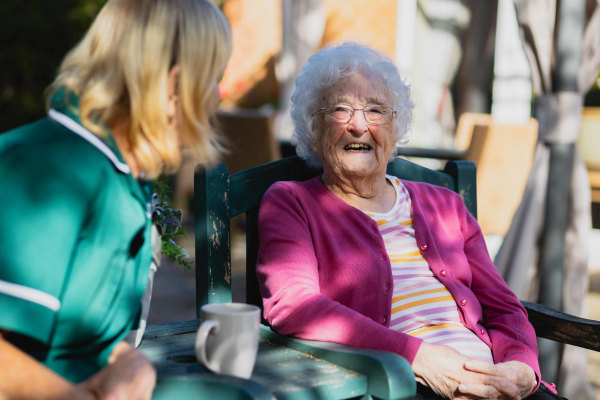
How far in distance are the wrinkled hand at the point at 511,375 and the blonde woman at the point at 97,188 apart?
1.09 metres

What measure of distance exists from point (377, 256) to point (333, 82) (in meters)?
0.65

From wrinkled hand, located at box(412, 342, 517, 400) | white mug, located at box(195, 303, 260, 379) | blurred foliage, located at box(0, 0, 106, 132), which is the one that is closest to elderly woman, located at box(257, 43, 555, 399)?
wrinkled hand, located at box(412, 342, 517, 400)

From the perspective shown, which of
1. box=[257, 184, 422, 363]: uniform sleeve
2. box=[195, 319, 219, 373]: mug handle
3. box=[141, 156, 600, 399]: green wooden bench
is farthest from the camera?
box=[257, 184, 422, 363]: uniform sleeve

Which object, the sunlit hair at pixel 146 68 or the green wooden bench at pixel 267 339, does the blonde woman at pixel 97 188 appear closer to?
the sunlit hair at pixel 146 68

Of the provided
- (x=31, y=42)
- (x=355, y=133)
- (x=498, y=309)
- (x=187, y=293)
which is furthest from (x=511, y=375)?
(x=31, y=42)

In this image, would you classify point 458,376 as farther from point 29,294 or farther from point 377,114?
point 29,294

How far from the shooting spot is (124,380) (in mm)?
1282

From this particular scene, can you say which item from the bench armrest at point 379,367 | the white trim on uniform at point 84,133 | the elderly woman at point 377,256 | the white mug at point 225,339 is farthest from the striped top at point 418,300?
the white trim on uniform at point 84,133

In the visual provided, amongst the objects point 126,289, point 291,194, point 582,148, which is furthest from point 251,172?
point 582,148

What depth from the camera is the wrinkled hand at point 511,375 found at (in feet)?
6.72

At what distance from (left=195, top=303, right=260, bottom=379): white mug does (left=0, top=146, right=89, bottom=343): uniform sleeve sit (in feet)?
1.24

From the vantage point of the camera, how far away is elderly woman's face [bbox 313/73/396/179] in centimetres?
243

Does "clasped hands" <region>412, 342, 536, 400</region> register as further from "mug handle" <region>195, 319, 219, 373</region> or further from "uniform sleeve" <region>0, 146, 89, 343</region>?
"uniform sleeve" <region>0, 146, 89, 343</region>

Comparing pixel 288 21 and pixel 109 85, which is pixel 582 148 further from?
pixel 109 85
